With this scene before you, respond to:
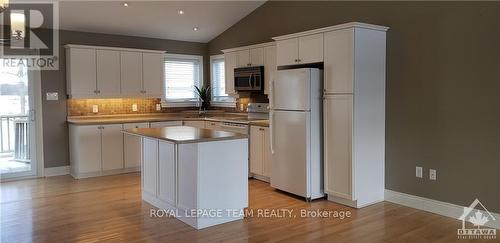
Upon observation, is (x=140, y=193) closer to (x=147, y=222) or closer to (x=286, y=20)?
(x=147, y=222)

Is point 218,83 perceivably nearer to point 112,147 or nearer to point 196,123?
point 196,123

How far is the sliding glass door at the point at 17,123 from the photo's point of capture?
5961 millimetres

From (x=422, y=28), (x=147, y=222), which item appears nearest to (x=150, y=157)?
(x=147, y=222)

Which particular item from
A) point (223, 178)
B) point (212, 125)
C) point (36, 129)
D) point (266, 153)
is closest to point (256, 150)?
point (266, 153)

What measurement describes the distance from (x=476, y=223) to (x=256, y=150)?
9.39 feet

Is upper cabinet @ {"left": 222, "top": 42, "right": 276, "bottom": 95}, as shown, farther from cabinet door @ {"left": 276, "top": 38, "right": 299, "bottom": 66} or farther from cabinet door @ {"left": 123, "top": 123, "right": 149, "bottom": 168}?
cabinet door @ {"left": 123, "top": 123, "right": 149, "bottom": 168}

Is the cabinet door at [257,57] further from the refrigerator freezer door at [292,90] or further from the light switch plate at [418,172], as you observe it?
the light switch plate at [418,172]

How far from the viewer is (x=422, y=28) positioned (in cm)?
427

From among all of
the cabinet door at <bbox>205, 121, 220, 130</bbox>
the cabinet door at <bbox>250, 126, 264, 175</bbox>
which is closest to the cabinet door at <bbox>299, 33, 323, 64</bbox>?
the cabinet door at <bbox>250, 126, 264, 175</bbox>

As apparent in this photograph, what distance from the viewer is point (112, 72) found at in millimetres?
6414

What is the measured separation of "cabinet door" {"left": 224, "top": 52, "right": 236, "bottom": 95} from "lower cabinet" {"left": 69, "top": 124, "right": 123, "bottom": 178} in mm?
1839

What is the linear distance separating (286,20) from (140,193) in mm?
3205

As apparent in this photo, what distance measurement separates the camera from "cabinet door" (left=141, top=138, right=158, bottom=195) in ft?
14.6

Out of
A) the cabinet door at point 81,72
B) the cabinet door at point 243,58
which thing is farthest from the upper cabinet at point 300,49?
the cabinet door at point 81,72
